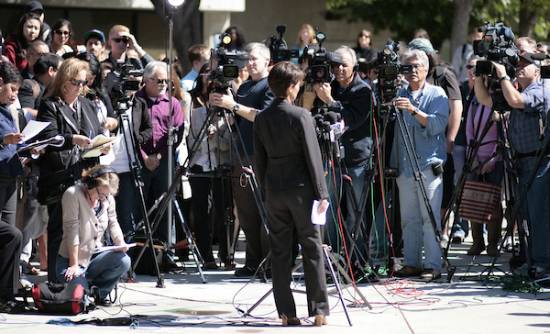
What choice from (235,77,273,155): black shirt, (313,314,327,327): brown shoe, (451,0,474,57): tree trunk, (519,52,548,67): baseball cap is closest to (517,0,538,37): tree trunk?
(451,0,474,57): tree trunk

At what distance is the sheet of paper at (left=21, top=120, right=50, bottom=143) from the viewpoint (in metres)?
10.1

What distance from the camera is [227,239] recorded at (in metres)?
12.6

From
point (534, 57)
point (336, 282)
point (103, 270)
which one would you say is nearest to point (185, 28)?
point (534, 57)

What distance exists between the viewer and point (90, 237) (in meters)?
10.2

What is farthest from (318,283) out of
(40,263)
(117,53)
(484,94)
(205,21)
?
(205,21)

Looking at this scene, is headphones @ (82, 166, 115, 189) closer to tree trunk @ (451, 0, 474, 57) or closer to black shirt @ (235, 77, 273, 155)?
black shirt @ (235, 77, 273, 155)

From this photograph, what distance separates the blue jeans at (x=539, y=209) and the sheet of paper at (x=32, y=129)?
175 inches

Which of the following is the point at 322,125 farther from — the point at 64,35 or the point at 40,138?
the point at 64,35

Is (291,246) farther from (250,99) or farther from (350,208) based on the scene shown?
(250,99)

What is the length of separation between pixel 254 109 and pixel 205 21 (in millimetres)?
12767

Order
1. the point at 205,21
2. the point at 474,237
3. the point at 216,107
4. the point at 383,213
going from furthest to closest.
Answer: the point at 205,21, the point at 474,237, the point at 383,213, the point at 216,107

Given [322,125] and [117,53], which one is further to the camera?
[117,53]

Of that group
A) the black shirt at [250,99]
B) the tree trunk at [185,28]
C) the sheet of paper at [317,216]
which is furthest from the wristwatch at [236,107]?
the tree trunk at [185,28]

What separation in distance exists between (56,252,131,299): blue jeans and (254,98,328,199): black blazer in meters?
1.74
